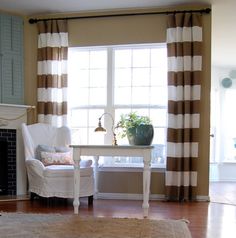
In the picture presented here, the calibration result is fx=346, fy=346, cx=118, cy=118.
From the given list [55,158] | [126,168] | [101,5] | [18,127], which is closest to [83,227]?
[55,158]

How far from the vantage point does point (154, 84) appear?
17.0 feet

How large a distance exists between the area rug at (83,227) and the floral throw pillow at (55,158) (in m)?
0.98

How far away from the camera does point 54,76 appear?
16.8 feet

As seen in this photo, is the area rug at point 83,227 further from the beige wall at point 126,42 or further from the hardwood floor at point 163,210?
the beige wall at point 126,42

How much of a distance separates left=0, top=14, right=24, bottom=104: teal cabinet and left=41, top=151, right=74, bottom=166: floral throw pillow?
3.61ft

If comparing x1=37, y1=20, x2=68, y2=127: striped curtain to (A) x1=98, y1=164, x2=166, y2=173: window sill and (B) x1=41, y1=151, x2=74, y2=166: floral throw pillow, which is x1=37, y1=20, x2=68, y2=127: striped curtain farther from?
(A) x1=98, y1=164, x2=166, y2=173: window sill

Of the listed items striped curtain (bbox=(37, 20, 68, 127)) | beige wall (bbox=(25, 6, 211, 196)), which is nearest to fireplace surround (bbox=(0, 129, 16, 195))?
striped curtain (bbox=(37, 20, 68, 127))

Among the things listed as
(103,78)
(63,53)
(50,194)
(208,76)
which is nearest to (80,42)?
(63,53)

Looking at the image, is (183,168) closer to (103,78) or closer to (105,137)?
(105,137)

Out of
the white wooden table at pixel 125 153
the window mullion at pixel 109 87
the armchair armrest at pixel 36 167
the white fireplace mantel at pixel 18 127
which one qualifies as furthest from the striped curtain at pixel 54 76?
the white wooden table at pixel 125 153

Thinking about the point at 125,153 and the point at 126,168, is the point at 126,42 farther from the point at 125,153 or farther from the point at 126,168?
the point at 125,153

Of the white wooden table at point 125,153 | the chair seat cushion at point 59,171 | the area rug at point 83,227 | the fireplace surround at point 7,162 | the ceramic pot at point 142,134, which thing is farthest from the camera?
the fireplace surround at point 7,162

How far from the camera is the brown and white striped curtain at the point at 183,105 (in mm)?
4746

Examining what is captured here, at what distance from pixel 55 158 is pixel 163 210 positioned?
1538 millimetres
